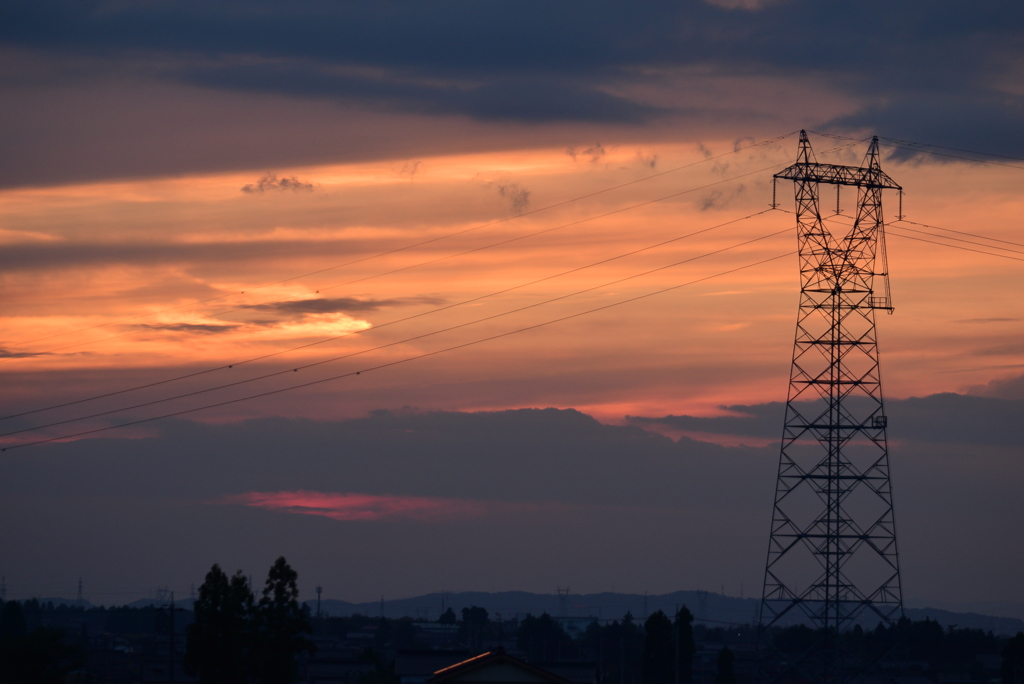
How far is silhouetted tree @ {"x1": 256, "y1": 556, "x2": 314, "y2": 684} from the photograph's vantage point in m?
51.5

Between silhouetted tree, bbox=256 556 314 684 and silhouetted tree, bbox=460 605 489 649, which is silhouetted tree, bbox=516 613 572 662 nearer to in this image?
silhouetted tree, bbox=460 605 489 649


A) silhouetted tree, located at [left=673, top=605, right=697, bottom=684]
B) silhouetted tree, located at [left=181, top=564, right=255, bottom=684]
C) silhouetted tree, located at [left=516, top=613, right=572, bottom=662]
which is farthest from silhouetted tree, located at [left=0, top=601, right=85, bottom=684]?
silhouetted tree, located at [left=516, top=613, right=572, bottom=662]

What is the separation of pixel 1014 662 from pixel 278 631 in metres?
73.6

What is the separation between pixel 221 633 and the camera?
51719 mm

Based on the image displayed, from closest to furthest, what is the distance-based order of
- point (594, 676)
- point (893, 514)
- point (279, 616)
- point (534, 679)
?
point (534, 679), point (279, 616), point (893, 514), point (594, 676)

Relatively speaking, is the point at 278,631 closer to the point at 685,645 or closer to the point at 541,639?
the point at 685,645

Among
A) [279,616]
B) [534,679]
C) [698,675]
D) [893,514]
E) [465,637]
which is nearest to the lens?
[534,679]

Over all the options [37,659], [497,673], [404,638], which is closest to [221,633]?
[497,673]

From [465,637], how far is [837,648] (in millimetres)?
132649

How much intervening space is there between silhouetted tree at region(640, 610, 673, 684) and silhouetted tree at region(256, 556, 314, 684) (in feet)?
154

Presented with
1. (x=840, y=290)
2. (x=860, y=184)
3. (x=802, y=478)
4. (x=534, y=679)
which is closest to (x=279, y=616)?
(x=534, y=679)

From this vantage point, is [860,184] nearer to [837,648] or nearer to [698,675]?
[837,648]

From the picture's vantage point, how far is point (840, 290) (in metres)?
70.7

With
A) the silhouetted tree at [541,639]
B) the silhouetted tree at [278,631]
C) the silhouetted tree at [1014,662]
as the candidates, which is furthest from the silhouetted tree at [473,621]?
the silhouetted tree at [278,631]
